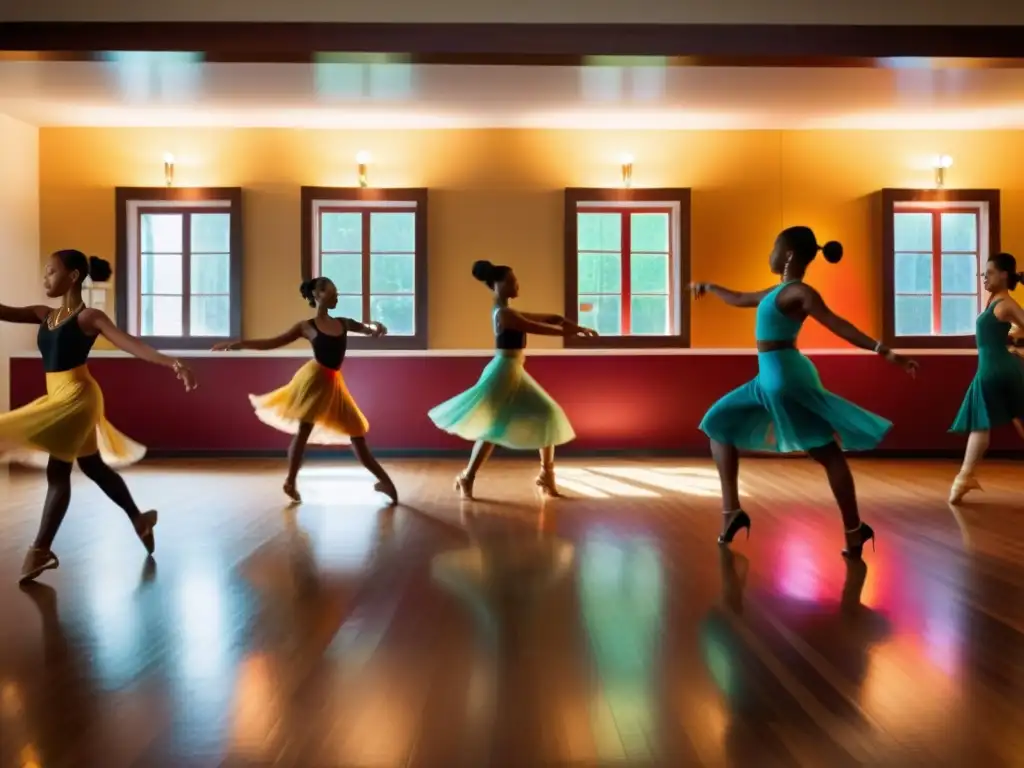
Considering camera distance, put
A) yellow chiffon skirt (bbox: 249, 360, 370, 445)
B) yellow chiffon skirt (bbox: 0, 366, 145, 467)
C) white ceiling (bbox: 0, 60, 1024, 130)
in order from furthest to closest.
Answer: white ceiling (bbox: 0, 60, 1024, 130), yellow chiffon skirt (bbox: 249, 360, 370, 445), yellow chiffon skirt (bbox: 0, 366, 145, 467)

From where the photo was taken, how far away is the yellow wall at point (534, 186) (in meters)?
8.55

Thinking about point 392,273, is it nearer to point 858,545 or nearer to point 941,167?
point 941,167

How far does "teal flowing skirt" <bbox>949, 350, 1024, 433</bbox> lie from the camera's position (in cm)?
557

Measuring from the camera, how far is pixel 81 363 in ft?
12.2

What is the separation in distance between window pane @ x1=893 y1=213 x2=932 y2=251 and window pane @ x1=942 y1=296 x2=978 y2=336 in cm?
55

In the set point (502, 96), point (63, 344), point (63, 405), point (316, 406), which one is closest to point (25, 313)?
point (63, 344)

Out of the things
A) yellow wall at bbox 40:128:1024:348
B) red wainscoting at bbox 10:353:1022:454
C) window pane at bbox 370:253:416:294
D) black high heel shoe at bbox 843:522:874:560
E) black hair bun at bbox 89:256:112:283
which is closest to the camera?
black hair bun at bbox 89:256:112:283

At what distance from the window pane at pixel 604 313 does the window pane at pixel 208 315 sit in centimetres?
341

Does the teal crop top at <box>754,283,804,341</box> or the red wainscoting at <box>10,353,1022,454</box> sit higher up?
the teal crop top at <box>754,283,804,341</box>

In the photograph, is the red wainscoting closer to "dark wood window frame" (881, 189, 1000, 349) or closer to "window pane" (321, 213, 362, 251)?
"dark wood window frame" (881, 189, 1000, 349)

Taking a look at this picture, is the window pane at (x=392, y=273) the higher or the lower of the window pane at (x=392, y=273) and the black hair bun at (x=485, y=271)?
the higher

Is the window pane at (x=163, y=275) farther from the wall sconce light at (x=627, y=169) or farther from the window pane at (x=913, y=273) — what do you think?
the window pane at (x=913, y=273)

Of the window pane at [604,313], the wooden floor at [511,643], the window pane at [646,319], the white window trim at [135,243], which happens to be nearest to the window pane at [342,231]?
the white window trim at [135,243]

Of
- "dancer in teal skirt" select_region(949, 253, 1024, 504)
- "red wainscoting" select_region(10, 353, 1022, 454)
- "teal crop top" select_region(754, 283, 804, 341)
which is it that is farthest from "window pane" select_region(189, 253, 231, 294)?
"dancer in teal skirt" select_region(949, 253, 1024, 504)
